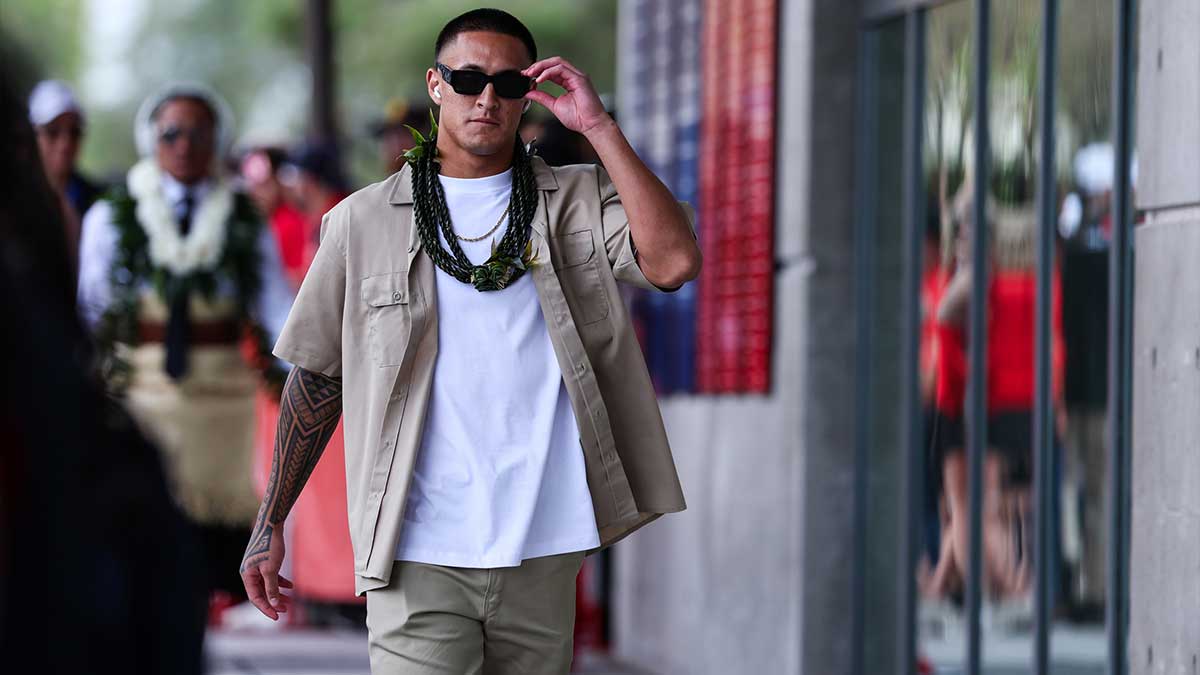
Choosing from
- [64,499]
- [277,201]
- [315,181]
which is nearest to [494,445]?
[64,499]

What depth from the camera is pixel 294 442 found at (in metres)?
4.12

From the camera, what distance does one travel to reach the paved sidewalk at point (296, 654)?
8406 mm

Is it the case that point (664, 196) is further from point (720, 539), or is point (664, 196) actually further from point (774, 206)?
point (720, 539)

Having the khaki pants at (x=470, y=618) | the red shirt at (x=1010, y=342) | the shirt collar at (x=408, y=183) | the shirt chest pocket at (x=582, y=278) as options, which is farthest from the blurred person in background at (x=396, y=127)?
the khaki pants at (x=470, y=618)

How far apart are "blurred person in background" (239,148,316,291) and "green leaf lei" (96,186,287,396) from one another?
1.53 metres

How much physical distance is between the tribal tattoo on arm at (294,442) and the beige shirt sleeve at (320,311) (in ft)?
0.23

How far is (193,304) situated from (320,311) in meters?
4.05

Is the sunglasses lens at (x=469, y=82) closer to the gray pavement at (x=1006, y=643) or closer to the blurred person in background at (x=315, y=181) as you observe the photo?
the gray pavement at (x=1006, y=643)

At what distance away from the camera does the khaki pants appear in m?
3.98

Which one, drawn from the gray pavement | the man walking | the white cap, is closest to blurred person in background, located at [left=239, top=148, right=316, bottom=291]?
the white cap

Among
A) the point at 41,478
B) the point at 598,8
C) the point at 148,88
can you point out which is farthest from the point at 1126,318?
the point at 148,88

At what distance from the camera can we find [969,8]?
19.7 feet

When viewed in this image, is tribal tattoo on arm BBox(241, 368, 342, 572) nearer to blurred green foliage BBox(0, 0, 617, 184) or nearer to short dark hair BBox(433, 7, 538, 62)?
short dark hair BBox(433, 7, 538, 62)

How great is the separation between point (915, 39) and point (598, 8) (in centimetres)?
2915
